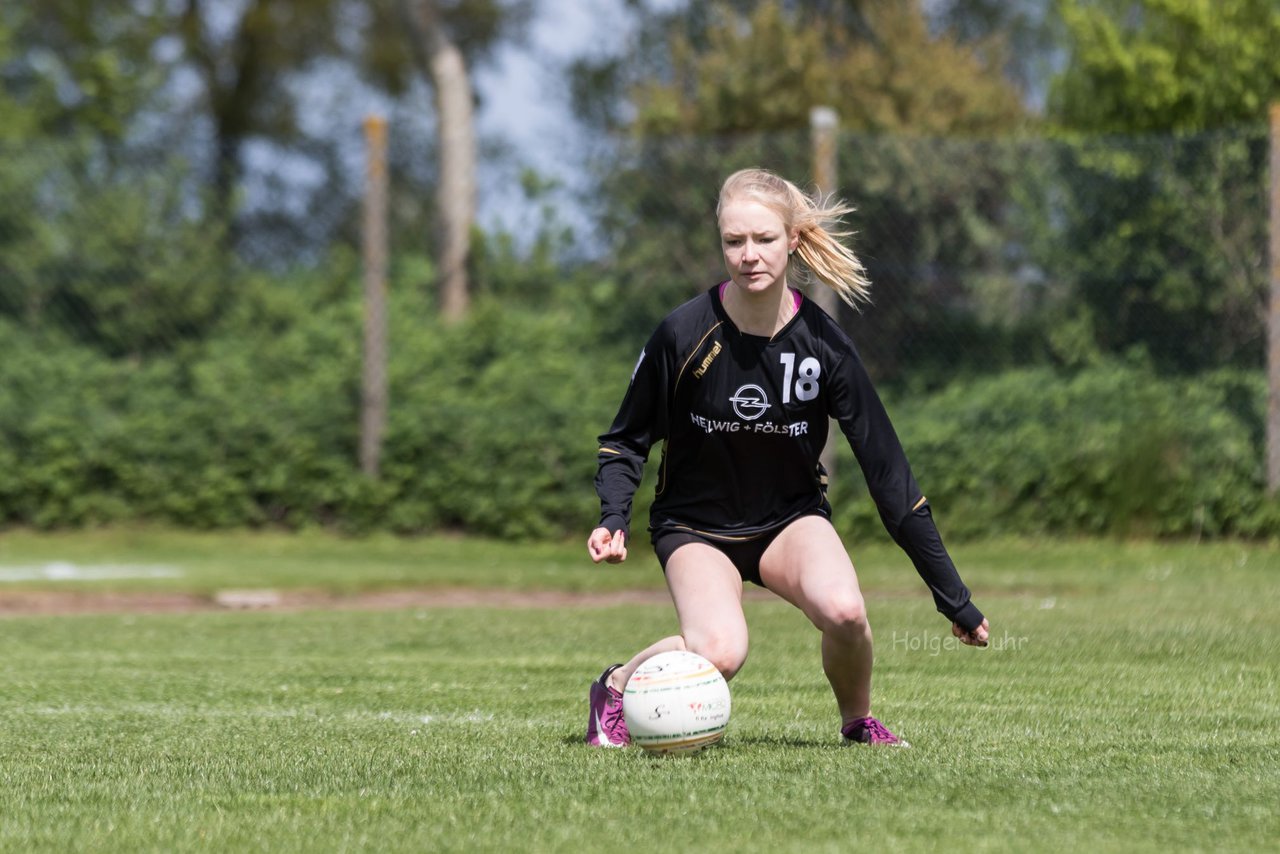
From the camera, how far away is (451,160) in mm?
16641

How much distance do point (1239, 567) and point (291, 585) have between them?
645 centimetres

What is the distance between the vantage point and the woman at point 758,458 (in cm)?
509

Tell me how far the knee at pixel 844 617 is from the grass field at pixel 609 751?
35cm

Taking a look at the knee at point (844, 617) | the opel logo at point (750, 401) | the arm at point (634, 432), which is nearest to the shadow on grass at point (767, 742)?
the knee at point (844, 617)

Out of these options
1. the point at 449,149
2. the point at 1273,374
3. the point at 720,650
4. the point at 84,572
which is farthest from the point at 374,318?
the point at 720,650

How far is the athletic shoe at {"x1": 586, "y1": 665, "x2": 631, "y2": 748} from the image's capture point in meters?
5.27

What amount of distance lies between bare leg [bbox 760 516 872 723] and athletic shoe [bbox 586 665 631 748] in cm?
60

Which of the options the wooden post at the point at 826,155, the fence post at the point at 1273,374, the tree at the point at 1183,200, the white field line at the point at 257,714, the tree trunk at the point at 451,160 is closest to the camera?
the white field line at the point at 257,714

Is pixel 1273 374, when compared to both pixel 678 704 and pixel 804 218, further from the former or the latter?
pixel 678 704

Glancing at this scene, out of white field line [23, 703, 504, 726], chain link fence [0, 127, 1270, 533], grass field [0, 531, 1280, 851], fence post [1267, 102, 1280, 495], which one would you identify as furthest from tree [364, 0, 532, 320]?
white field line [23, 703, 504, 726]

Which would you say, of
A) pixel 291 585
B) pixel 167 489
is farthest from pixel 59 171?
pixel 291 585

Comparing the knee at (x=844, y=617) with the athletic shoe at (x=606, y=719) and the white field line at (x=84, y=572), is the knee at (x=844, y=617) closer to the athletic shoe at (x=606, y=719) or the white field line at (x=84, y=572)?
the athletic shoe at (x=606, y=719)

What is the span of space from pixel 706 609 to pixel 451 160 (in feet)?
39.7

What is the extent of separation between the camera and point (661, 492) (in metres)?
5.43
